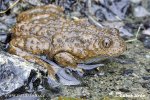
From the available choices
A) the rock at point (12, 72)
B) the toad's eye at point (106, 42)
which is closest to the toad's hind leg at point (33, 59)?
the rock at point (12, 72)

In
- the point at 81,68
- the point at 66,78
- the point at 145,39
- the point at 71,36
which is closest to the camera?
the point at 66,78

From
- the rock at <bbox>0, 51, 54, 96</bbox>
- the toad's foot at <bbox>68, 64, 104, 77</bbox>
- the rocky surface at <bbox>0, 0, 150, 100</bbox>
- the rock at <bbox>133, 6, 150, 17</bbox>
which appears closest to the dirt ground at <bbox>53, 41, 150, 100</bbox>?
the rocky surface at <bbox>0, 0, 150, 100</bbox>

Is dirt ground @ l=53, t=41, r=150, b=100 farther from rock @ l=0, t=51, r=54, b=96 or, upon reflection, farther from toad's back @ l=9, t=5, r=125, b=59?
rock @ l=0, t=51, r=54, b=96

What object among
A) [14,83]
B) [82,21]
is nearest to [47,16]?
[82,21]

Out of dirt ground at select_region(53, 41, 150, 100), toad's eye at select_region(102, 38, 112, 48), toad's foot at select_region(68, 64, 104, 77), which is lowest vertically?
dirt ground at select_region(53, 41, 150, 100)

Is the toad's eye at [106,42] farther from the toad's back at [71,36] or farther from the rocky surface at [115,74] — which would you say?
the rocky surface at [115,74]

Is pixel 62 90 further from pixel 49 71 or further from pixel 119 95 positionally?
pixel 119 95

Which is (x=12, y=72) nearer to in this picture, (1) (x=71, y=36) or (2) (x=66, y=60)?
(2) (x=66, y=60)

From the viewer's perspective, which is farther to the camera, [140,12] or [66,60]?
[140,12]

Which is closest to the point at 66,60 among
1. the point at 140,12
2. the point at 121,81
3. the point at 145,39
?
the point at 121,81
